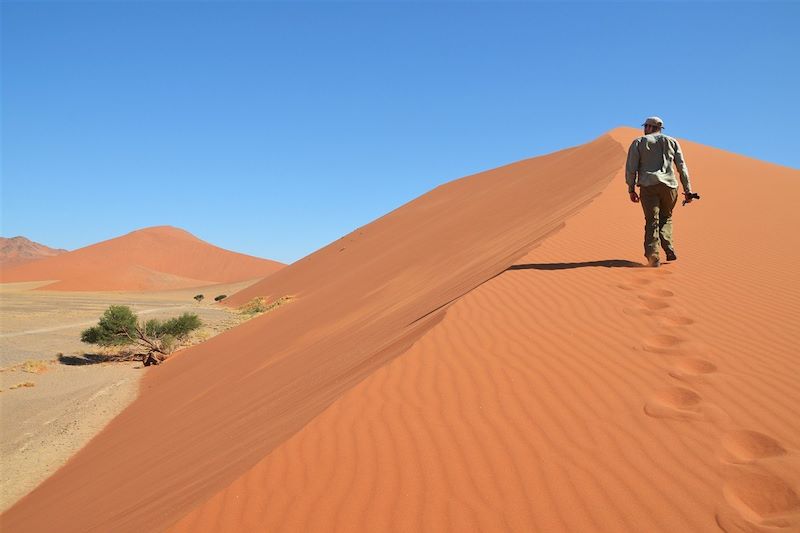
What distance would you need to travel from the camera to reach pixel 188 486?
12.3ft

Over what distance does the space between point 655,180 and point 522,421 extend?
418 cm

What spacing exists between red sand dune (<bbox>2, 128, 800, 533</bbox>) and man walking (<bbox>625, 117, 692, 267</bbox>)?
0.39m

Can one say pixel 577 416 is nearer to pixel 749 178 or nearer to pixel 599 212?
pixel 599 212

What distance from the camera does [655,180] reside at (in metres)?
6.27

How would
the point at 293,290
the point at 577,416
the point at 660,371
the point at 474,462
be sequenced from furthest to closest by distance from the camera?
the point at 293,290 < the point at 660,371 < the point at 577,416 < the point at 474,462

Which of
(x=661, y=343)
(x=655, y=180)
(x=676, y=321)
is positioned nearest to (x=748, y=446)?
(x=661, y=343)

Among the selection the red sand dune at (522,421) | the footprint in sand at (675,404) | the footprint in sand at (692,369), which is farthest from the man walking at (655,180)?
the footprint in sand at (675,404)

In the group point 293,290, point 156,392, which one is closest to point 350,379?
point 156,392

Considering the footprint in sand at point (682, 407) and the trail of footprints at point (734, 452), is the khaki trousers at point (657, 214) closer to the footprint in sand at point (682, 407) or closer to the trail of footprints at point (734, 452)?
the trail of footprints at point (734, 452)

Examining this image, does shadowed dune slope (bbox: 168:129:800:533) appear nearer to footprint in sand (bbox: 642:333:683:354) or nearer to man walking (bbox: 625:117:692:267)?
footprint in sand (bbox: 642:333:683:354)

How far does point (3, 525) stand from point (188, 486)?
10.7 feet

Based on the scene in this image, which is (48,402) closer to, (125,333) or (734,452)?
(125,333)

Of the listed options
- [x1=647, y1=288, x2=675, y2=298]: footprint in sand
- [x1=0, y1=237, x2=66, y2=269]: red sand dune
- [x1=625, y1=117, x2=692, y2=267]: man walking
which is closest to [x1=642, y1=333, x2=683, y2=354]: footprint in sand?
[x1=647, y1=288, x2=675, y2=298]: footprint in sand

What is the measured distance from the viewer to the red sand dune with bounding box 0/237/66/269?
13625 centimetres
